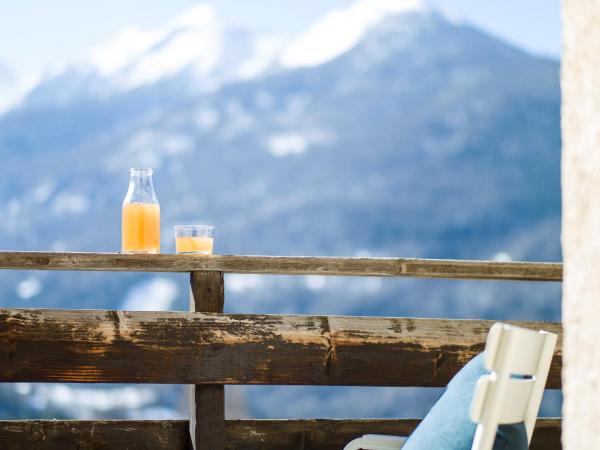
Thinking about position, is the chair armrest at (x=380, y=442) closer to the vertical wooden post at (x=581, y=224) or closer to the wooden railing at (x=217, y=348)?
the wooden railing at (x=217, y=348)

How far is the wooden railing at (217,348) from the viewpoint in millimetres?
1991

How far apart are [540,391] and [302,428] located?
1045mm

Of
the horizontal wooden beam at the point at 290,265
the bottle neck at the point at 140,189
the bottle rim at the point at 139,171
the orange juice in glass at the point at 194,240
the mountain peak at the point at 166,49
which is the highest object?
the mountain peak at the point at 166,49

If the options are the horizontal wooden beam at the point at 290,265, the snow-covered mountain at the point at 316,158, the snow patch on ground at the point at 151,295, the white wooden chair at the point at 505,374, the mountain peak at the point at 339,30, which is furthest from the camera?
the mountain peak at the point at 339,30

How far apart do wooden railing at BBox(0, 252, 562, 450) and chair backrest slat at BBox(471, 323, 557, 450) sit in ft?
3.15

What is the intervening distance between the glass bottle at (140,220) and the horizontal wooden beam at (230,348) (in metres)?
0.15

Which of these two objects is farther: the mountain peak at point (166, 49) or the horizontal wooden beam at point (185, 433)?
the mountain peak at point (166, 49)

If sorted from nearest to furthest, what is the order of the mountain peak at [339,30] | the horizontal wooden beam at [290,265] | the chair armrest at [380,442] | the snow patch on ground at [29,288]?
the chair armrest at [380,442] → the horizontal wooden beam at [290,265] → the snow patch on ground at [29,288] → the mountain peak at [339,30]

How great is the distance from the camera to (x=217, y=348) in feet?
6.67

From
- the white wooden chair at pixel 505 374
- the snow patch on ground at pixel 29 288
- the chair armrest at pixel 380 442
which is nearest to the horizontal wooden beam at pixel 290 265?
the chair armrest at pixel 380 442

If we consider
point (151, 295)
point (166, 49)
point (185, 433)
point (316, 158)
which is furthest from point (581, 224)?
point (316, 158)

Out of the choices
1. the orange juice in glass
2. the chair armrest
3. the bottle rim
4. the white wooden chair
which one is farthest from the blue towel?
the bottle rim

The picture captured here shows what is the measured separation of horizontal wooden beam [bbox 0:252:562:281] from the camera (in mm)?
1928

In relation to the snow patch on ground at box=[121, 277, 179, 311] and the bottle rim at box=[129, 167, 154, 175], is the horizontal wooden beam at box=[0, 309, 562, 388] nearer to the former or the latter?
the bottle rim at box=[129, 167, 154, 175]
